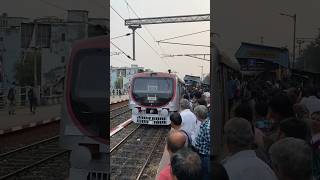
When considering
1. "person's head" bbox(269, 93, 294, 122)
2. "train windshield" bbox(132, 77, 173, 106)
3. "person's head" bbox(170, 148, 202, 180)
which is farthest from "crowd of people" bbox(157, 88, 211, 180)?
"person's head" bbox(269, 93, 294, 122)

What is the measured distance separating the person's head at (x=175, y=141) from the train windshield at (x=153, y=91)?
166mm

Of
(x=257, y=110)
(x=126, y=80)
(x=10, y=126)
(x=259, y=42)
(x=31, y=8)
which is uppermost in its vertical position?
(x=31, y=8)

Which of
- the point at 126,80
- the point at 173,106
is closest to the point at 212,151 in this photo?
the point at 173,106

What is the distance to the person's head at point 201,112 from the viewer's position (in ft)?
8.85

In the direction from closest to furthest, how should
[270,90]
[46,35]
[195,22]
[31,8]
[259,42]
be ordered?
[195,22], [259,42], [270,90], [46,35], [31,8]

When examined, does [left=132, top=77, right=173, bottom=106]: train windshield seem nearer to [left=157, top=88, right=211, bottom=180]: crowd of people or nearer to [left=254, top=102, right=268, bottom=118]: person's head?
[left=157, top=88, right=211, bottom=180]: crowd of people

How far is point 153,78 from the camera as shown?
8.05 ft

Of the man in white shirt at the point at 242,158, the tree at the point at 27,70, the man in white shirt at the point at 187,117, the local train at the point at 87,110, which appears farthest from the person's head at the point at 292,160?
the tree at the point at 27,70

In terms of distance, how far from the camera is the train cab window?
2.72 meters

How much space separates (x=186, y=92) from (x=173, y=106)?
101mm

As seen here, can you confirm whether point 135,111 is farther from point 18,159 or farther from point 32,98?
point 18,159

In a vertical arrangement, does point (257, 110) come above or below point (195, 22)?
below

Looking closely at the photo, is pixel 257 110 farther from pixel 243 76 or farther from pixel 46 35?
pixel 46 35

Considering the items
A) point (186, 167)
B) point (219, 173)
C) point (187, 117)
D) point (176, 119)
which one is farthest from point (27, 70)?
point (219, 173)
